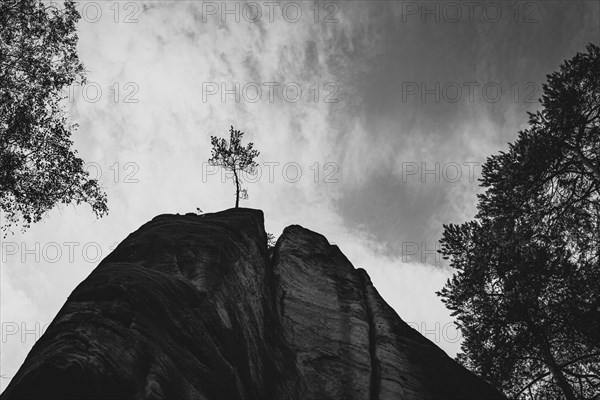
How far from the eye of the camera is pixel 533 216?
693 inches

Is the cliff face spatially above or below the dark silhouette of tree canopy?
below

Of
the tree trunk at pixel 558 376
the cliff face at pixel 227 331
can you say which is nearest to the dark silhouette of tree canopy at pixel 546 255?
the tree trunk at pixel 558 376

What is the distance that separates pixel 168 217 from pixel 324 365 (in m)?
6.02

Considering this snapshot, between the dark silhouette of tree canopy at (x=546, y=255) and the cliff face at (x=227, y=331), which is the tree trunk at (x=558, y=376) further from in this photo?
the cliff face at (x=227, y=331)

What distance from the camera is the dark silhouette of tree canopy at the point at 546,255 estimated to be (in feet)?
54.5

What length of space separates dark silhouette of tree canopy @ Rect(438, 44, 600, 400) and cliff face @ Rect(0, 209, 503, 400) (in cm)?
523

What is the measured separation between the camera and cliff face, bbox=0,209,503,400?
6.54 meters

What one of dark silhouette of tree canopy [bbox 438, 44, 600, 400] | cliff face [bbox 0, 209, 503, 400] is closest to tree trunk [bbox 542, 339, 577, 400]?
dark silhouette of tree canopy [bbox 438, 44, 600, 400]

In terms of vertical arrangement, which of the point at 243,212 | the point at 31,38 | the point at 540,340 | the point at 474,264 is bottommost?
the point at 540,340

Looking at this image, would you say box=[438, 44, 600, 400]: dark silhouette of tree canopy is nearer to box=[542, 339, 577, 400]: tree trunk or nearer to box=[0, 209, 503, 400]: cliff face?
box=[542, 339, 577, 400]: tree trunk

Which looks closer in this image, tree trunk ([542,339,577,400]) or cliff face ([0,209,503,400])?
cliff face ([0,209,503,400])

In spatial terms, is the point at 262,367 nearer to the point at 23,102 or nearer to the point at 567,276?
the point at 567,276

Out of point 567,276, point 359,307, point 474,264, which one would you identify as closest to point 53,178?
point 359,307

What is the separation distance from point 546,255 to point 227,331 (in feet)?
44.3
